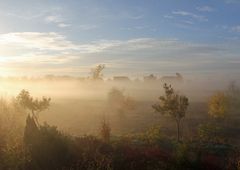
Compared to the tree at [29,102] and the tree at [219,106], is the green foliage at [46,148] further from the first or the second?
the tree at [219,106]

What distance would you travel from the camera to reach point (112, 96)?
118 meters

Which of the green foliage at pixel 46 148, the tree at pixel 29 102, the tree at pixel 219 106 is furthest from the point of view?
the tree at pixel 219 106

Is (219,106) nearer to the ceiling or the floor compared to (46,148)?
nearer to the ceiling

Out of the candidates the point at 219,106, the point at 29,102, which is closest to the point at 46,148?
the point at 29,102

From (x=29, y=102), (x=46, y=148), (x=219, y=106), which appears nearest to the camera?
(x=46, y=148)

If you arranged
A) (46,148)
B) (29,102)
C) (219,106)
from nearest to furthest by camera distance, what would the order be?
1. (46,148)
2. (29,102)
3. (219,106)

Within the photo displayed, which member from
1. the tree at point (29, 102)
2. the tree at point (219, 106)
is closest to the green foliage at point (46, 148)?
the tree at point (29, 102)

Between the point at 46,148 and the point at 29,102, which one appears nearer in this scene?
the point at 46,148

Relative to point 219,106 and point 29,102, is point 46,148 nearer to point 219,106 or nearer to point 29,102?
point 29,102

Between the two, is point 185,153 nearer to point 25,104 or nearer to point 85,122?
point 25,104

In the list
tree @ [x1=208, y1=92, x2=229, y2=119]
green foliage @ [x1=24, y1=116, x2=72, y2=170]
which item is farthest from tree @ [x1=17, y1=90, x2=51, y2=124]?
green foliage @ [x1=24, y1=116, x2=72, y2=170]

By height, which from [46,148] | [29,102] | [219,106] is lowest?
[46,148]

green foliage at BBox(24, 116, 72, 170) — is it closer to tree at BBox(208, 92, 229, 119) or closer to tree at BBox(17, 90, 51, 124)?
tree at BBox(17, 90, 51, 124)

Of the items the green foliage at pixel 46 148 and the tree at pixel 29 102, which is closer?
the green foliage at pixel 46 148
